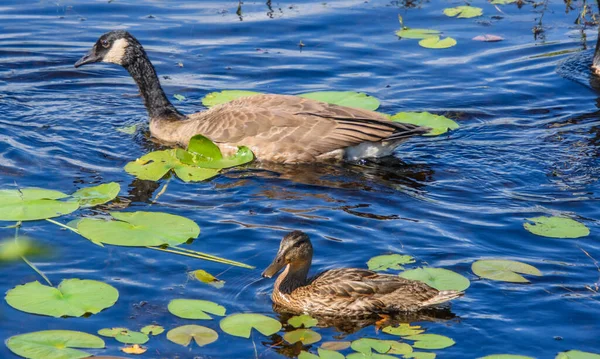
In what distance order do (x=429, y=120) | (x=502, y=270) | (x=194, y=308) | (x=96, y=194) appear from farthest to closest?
(x=429, y=120) < (x=96, y=194) < (x=502, y=270) < (x=194, y=308)

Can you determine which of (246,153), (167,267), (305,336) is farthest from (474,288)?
(246,153)

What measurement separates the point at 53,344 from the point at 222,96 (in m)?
6.14

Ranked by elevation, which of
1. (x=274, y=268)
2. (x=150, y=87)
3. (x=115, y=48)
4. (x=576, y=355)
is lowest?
(x=576, y=355)

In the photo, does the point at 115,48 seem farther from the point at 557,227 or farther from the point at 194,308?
the point at 557,227

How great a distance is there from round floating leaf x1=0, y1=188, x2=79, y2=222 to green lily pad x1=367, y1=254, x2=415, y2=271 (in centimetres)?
267

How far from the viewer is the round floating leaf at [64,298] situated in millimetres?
7168

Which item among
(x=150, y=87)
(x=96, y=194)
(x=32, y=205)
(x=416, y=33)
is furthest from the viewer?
(x=416, y=33)

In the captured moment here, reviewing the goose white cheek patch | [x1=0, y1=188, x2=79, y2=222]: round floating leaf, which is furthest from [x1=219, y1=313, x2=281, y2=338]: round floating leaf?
the goose white cheek patch

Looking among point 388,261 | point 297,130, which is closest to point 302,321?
point 388,261

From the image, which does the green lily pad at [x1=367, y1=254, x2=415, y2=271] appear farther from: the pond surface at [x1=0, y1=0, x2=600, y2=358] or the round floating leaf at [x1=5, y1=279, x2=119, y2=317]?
the round floating leaf at [x1=5, y1=279, x2=119, y2=317]

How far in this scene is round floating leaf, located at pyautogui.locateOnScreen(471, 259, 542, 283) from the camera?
7.85 meters

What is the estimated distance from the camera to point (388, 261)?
8180 millimetres

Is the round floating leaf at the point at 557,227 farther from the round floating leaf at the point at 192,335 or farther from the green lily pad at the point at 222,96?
the green lily pad at the point at 222,96

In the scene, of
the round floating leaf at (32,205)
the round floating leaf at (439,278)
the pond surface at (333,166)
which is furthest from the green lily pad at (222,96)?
the round floating leaf at (439,278)
